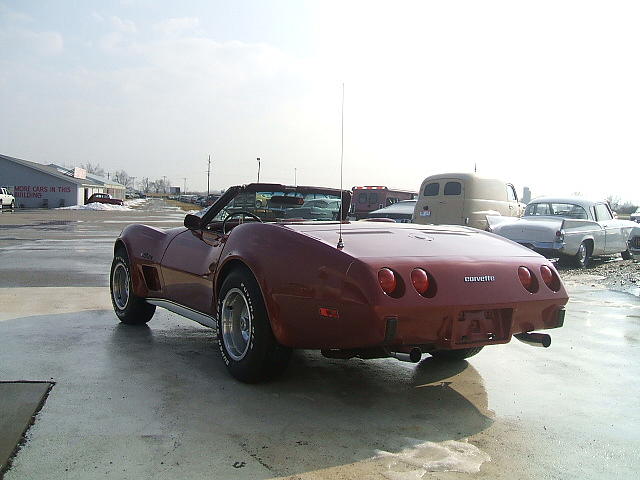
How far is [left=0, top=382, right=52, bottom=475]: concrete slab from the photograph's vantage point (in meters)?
3.14

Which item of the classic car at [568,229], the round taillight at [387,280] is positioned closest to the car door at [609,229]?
the classic car at [568,229]

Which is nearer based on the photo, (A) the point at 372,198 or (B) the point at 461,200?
(B) the point at 461,200

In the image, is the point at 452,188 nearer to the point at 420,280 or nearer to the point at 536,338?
the point at 536,338

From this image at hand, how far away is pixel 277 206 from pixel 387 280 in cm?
195

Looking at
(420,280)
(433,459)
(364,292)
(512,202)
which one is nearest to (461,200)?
(512,202)

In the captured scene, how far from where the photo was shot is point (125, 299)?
20.7 feet

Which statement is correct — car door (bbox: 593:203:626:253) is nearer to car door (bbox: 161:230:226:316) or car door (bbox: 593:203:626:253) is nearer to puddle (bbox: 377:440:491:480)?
car door (bbox: 161:230:226:316)

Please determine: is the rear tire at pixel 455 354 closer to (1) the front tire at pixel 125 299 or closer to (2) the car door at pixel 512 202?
(1) the front tire at pixel 125 299

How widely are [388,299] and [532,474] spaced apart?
112 centimetres

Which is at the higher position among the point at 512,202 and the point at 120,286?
the point at 512,202

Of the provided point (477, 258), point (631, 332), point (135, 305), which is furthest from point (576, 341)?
point (135, 305)

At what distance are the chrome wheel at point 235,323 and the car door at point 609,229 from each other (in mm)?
11006

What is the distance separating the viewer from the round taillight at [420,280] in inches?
147

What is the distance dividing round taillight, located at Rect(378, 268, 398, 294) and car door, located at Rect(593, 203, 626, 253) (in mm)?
11150
